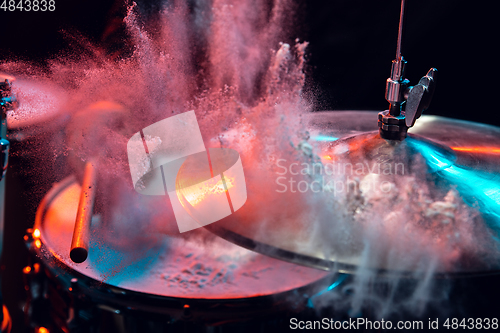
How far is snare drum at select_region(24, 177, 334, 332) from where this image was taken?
50 cm

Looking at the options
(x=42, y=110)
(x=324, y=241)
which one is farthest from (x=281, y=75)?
(x=42, y=110)

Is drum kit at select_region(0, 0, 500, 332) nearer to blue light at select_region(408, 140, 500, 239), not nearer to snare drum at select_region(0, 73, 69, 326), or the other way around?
blue light at select_region(408, 140, 500, 239)

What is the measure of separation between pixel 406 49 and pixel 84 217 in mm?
1114

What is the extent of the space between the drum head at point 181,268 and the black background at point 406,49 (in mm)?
690

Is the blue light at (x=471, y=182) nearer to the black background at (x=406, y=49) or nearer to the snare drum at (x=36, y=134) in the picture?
the black background at (x=406, y=49)

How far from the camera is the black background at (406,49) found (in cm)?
118

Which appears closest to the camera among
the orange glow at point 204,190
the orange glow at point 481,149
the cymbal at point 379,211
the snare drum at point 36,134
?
the cymbal at point 379,211

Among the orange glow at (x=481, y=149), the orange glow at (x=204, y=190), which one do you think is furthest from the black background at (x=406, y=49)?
the orange glow at (x=204, y=190)

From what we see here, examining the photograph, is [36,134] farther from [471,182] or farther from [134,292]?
[471,182]

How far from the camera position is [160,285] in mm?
554

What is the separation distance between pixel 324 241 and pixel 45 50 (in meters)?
0.91

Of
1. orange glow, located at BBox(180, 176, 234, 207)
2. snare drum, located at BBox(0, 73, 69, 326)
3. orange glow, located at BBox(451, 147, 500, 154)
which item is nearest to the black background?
snare drum, located at BBox(0, 73, 69, 326)

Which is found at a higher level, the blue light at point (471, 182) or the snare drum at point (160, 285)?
the blue light at point (471, 182)

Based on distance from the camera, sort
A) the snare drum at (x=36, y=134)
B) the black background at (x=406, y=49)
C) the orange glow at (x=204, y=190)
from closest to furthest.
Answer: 1. the orange glow at (x=204, y=190)
2. the snare drum at (x=36, y=134)
3. the black background at (x=406, y=49)
